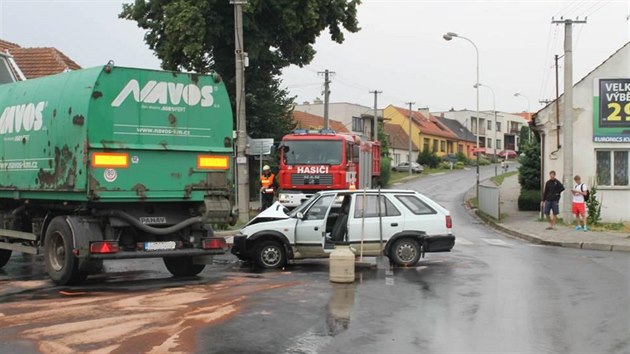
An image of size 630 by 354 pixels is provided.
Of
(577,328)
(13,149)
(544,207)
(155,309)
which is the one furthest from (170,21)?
(577,328)

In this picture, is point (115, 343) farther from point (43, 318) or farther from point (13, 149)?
point (13, 149)

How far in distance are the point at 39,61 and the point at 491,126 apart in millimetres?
98711

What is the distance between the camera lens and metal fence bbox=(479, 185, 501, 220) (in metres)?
26.0

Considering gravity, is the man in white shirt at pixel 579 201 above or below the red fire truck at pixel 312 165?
below

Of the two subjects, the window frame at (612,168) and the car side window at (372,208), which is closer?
the car side window at (372,208)

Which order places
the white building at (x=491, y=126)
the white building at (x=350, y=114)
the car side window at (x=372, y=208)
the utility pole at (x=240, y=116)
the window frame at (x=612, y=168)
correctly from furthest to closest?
1. the white building at (x=491, y=126)
2. the white building at (x=350, y=114)
3. the window frame at (x=612, y=168)
4. the utility pole at (x=240, y=116)
5. the car side window at (x=372, y=208)

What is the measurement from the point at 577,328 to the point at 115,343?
5.04m

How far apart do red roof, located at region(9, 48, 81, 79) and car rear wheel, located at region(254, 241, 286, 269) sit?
1825cm

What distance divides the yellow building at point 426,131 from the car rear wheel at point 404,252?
73.2 metres

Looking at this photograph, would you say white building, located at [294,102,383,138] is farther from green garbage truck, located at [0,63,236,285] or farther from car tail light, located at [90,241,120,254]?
car tail light, located at [90,241,120,254]

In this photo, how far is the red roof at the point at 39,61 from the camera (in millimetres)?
27891

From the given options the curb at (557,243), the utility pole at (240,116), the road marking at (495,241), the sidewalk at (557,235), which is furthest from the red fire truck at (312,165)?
the sidewalk at (557,235)

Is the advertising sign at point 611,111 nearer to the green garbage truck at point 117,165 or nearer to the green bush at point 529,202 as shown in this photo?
the green bush at point 529,202

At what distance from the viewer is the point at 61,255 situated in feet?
35.3
